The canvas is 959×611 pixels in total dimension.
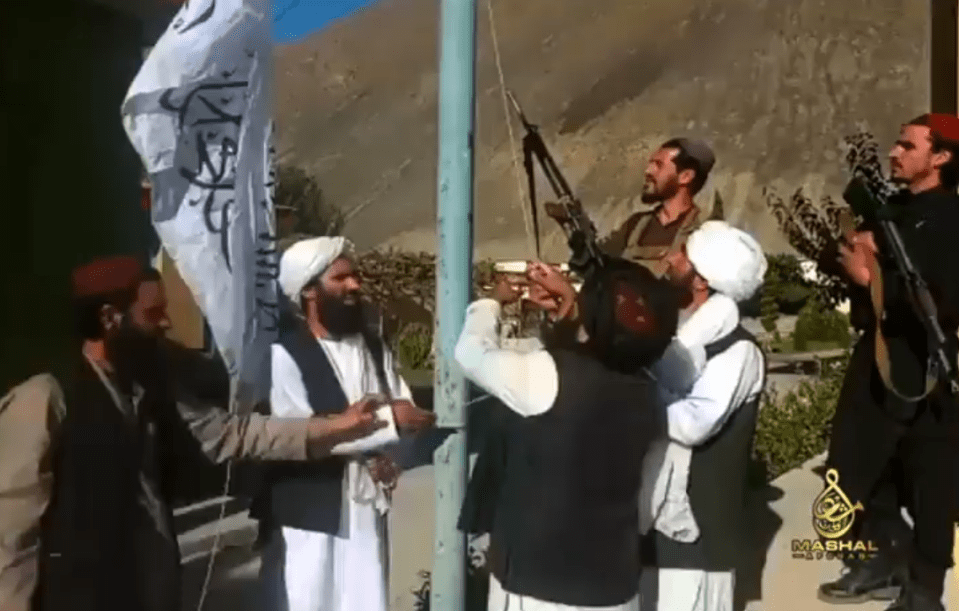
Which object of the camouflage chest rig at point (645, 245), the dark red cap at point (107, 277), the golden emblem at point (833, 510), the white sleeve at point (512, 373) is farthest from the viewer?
the golden emblem at point (833, 510)

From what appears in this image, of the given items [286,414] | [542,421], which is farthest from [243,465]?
[542,421]

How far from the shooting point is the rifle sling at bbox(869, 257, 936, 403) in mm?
2900

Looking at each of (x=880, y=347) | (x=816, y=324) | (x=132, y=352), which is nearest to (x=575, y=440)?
(x=816, y=324)

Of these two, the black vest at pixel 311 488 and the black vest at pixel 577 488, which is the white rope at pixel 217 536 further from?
the black vest at pixel 577 488

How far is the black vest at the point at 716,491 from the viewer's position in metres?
2.83

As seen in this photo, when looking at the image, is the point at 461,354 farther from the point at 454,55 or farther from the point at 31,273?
the point at 31,273

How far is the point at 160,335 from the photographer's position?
9.03ft

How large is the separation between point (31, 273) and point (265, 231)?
526mm

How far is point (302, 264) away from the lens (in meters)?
2.81

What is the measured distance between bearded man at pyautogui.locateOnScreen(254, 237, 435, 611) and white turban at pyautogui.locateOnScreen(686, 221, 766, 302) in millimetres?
706

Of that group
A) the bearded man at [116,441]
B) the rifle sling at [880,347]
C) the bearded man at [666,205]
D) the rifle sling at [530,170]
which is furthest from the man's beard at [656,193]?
the bearded man at [116,441]

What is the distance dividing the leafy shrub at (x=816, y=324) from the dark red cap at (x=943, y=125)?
1.56 feet

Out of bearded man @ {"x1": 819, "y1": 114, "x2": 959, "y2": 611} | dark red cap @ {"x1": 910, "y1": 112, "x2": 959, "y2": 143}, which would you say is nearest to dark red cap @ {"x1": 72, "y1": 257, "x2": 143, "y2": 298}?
bearded man @ {"x1": 819, "y1": 114, "x2": 959, "y2": 611}

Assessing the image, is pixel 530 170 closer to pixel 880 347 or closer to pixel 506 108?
pixel 506 108
